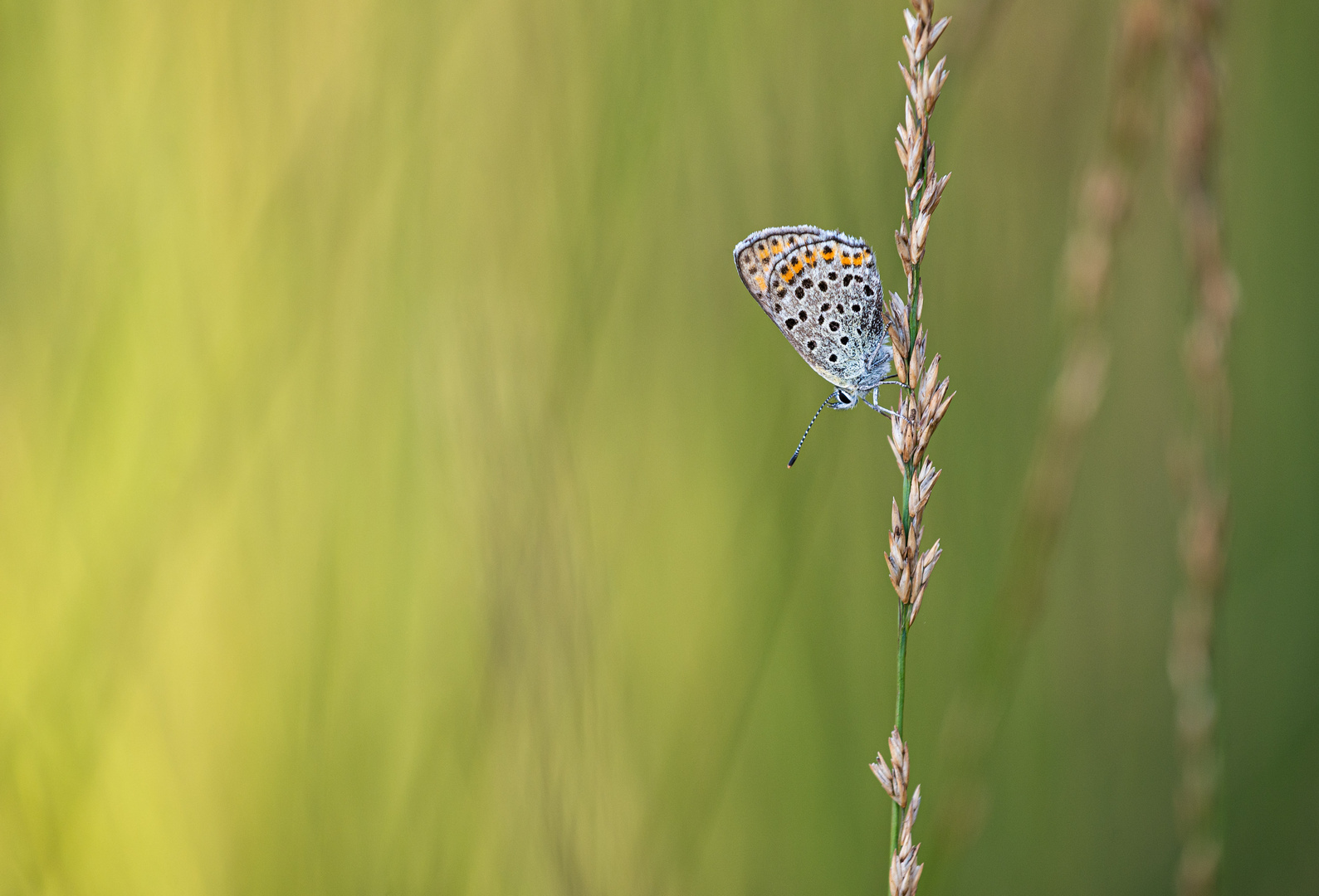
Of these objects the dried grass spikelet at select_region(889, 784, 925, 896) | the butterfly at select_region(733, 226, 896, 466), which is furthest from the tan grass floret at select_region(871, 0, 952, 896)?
the butterfly at select_region(733, 226, 896, 466)

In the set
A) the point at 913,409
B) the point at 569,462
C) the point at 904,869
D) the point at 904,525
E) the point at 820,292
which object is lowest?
the point at 904,869

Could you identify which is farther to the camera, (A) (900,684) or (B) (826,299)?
(B) (826,299)

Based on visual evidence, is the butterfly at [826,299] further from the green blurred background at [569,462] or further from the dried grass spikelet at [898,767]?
the dried grass spikelet at [898,767]

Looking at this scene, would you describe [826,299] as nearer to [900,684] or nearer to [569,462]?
[569,462]

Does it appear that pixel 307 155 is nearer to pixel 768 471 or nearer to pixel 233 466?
pixel 233 466

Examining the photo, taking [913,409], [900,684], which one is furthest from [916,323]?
[900,684]

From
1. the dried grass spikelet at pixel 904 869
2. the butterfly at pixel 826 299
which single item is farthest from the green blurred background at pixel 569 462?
the dried grass spikelet at pixel 904 869

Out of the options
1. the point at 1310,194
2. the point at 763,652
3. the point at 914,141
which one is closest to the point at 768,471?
the point at 763,652
